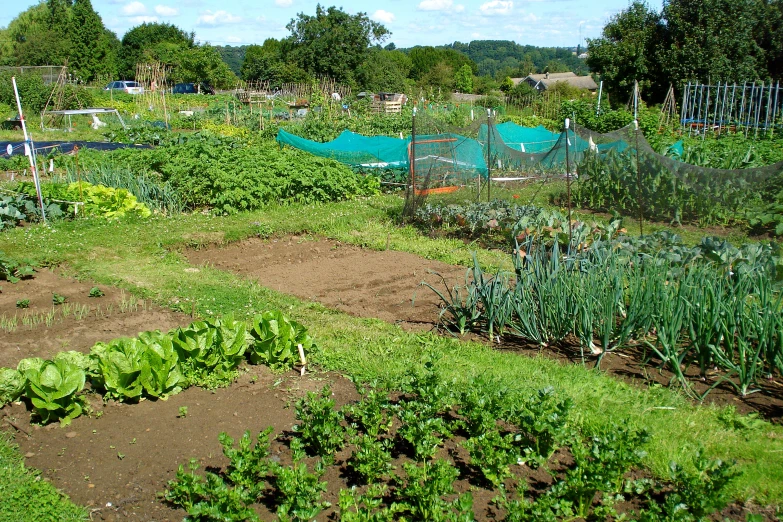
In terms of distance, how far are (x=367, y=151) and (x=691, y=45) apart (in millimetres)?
17073

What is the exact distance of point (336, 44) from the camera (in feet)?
155

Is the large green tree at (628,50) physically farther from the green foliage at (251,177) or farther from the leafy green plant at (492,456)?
the leafy green plant at (492,456)

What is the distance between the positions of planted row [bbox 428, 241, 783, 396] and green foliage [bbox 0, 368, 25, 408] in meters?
3.03

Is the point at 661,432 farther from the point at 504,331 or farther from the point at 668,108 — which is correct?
the point at 668,108

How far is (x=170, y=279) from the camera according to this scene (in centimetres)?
707

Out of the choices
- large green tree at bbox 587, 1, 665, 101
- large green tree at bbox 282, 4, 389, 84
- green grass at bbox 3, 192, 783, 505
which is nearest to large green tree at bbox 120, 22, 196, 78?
large green tree at bbox 282, 4, 389, 84

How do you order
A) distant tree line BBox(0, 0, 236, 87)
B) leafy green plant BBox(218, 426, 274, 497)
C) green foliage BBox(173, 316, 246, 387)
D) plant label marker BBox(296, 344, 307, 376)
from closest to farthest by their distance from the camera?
leafy green plant BBox(218, 426, 274, 497), green foliage BBox(173, 316, 246, 387), plant label marker BBox(296, 344, 307, 376), distant tree line BBox(0, 0, 236, 87)

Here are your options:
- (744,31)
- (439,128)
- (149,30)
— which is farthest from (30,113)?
(149,30)

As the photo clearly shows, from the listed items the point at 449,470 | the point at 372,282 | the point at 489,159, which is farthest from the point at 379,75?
the point at 449,470

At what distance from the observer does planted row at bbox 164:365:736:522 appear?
2.85 m

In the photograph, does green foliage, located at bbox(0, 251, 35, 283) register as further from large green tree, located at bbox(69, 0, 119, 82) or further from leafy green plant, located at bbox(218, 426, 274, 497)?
large green tree, located at bbox(69, 0, 119, 82)

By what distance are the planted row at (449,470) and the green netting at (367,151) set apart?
9.32m

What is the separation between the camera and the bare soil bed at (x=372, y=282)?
4520 millimetres

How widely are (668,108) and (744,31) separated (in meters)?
5.99
